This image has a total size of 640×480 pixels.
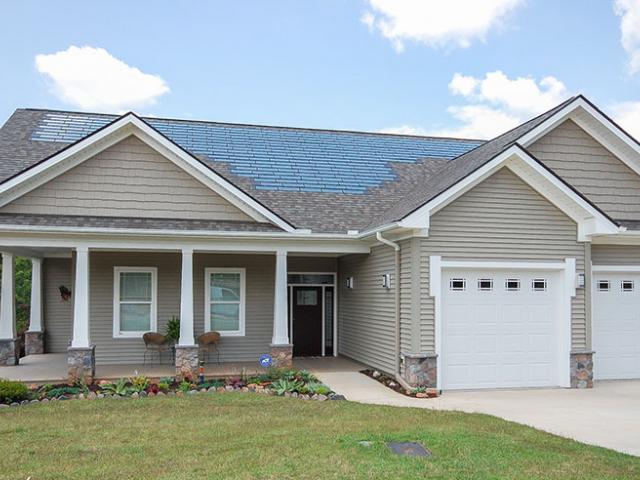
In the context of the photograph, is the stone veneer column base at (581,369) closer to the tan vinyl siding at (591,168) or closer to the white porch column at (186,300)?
the tan vinyl siding at (591,168)

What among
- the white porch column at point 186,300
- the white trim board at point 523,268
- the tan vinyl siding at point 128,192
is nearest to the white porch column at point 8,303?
the tan vinyl siding at point 128,192

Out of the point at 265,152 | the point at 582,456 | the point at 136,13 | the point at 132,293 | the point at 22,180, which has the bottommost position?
the point at 582,456

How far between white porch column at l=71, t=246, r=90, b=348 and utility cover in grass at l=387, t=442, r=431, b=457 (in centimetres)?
718

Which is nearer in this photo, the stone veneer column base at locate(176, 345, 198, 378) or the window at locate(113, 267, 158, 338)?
the stone veneer column base at locate(176, 345, 198, 378)

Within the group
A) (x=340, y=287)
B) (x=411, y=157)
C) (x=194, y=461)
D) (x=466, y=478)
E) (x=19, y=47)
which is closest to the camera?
(x=466, y=478)

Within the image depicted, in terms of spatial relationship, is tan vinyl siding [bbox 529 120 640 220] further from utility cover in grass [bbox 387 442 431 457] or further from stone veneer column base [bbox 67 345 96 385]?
stone veneer column base [bbox 67 345 96 385]

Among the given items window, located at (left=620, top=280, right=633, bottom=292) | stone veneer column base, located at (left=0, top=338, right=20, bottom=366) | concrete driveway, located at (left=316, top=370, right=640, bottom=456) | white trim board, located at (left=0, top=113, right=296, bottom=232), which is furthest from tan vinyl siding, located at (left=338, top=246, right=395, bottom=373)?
stone veneer column base, located at (left=0, top=338, right=20, bottom=366)

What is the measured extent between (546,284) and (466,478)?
713 centimetres

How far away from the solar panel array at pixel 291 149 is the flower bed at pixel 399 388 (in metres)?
4.85

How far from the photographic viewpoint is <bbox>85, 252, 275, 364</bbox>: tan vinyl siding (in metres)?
14.6

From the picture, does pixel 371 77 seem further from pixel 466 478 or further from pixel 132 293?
pixel 466 478

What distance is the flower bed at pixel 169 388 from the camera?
34.1 feet

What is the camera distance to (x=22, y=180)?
1234cm

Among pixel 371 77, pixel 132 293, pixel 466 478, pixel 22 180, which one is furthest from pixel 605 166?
pixel 371 77
